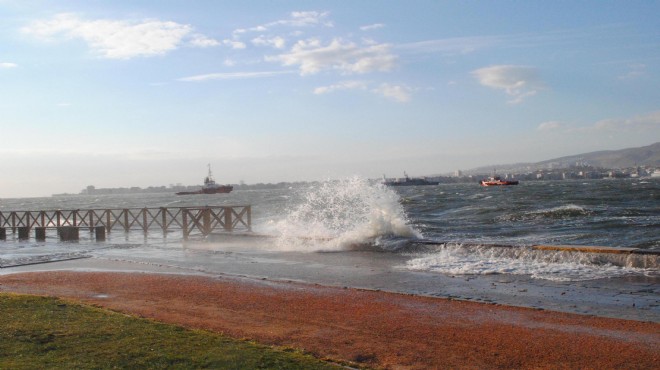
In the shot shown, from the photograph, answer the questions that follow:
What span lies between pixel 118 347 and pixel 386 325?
427 centimetres

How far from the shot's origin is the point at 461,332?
9.34 m

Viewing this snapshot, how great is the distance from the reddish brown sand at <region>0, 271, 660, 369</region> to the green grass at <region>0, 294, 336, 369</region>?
0.90 m

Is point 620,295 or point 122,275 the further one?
point 122,275

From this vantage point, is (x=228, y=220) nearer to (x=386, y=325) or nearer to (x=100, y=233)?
(x=100, y=233)

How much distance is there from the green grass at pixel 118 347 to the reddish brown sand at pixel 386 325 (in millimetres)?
899

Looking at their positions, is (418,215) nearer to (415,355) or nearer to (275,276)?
(275,276)

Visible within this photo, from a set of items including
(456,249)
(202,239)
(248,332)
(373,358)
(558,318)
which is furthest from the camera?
(202,239)

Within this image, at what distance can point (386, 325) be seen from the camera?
→ 986 cm

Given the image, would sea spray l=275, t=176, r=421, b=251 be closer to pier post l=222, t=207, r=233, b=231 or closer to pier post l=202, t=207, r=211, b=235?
pier post l=222, t=207, r=233, b=231

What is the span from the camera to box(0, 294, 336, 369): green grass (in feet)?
21.7

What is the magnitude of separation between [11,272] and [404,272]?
1116cm

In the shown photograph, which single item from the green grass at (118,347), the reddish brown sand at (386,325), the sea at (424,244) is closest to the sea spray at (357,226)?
the sea at (424,244)

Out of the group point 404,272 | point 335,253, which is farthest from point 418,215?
point 404,272

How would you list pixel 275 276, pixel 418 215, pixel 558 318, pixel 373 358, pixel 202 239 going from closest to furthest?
pixel 373 358, pixel 558 318, pixel 275 276, pixel 202 239, pixel 418 215
